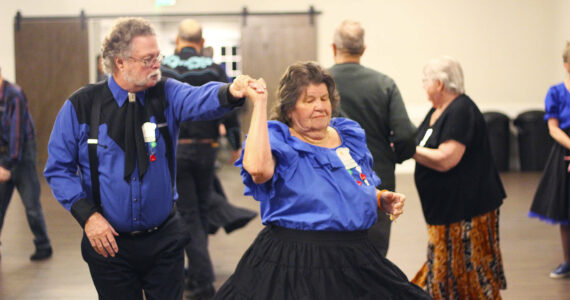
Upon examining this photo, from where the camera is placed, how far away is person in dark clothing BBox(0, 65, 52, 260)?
504 centimetres

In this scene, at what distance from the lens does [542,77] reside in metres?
11.5

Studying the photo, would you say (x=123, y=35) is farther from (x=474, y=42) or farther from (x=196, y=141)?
(x=474, y=42)

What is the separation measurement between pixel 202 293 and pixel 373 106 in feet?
5.65

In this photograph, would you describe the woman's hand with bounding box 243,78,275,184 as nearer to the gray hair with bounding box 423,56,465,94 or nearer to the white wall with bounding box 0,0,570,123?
the gray hair with bounding box 423,56,465,94

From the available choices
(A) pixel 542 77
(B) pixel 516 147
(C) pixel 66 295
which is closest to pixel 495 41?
(A) pixel 542 77

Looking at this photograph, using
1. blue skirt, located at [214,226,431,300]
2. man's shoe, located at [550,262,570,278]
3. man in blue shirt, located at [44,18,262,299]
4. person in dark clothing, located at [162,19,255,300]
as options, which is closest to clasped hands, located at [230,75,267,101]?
man in blue shirt, located at [44,18,262,299]

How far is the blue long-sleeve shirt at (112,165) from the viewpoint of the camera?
8.29 feet

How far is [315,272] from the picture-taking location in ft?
7.54

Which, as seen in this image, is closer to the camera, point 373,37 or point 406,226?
point 406,226

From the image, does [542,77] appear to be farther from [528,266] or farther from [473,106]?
[473,106]

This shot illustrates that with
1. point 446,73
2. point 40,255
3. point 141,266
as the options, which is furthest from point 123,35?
point 40,255

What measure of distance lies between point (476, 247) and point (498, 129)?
7.67m

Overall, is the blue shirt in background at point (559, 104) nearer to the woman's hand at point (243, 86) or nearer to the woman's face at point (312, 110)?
the woman's face at point (312, 110)

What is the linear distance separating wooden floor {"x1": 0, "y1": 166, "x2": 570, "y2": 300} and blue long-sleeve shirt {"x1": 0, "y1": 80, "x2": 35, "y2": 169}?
86 cm
